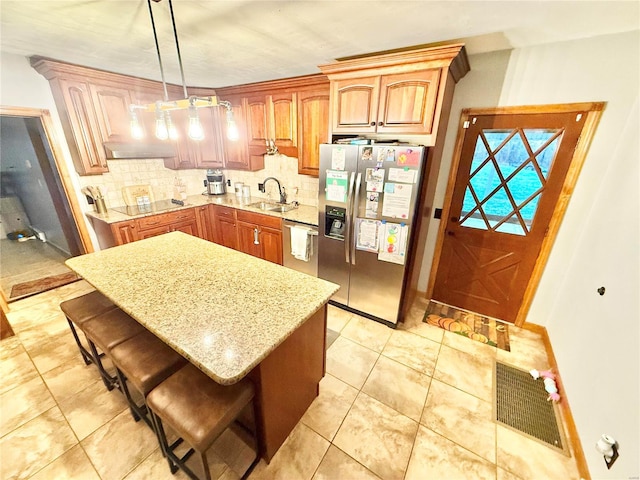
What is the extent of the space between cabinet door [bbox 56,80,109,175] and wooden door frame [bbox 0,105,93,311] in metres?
0.11

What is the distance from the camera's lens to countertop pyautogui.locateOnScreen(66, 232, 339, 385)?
3.28ft

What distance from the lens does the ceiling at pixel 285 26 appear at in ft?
4.64

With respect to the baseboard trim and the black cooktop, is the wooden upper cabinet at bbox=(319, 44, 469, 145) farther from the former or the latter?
the black cooktop

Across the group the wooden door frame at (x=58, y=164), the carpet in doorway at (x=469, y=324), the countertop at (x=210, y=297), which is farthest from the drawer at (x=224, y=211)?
the carpet in doorway at (x=469, y=324)

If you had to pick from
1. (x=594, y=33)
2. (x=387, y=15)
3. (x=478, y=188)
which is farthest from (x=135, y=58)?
(x=594, y=33)

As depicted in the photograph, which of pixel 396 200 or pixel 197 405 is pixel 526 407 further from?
pixel 197 405

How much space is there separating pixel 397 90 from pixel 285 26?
938 mm

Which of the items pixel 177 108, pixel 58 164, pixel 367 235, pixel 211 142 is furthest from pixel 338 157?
pixel 58 164

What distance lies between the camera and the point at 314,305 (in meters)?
1.27

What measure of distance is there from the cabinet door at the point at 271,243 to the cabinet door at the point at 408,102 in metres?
1.70

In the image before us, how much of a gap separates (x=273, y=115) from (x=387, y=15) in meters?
1.81

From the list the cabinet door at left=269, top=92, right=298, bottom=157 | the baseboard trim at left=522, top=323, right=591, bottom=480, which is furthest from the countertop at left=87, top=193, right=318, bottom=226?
the baseboard trim at left=522, top=323, right=591, bottom=480

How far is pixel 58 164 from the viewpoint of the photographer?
2.71 metres

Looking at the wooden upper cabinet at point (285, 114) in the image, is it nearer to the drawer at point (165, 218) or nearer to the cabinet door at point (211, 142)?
the cabinet door at point (211, 142)
